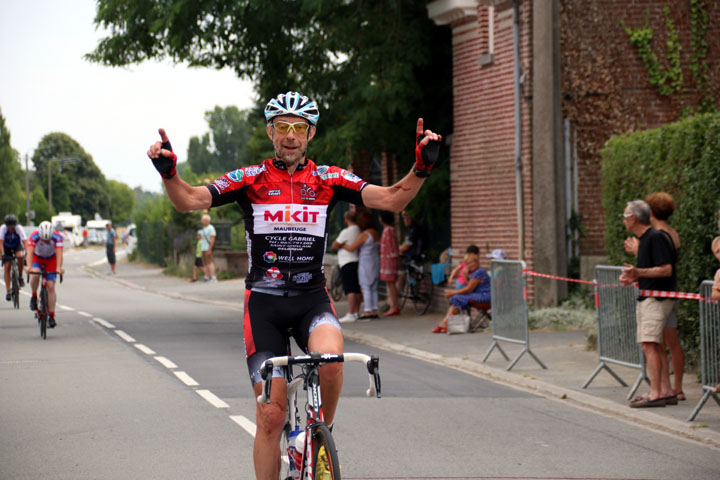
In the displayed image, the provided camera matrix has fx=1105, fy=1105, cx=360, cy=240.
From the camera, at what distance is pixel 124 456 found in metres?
7.82

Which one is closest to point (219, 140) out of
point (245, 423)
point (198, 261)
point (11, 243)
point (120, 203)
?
point (120, 203)

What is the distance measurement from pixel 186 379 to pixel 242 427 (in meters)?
3.16

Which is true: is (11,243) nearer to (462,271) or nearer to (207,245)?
(462,271)

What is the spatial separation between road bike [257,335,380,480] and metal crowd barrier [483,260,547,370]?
25.3ft

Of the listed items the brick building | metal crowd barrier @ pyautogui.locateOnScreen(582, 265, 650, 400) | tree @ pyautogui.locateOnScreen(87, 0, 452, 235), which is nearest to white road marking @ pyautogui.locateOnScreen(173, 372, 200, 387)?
metal crowd barrier @ pyautogui.locateOnScreen(582, 265, 650, 400)

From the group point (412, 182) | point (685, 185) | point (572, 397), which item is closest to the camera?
point (412, 182)

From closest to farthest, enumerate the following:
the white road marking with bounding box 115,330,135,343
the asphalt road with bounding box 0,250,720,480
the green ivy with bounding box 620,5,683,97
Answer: the asphalt road with bounding box 0,250,720,480
the white road marking with bounding box 115,330,135,343
the green ivy with bounding box 620,5,683,97

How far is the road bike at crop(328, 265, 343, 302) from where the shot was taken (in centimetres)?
2545

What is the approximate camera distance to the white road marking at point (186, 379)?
37.9 ft

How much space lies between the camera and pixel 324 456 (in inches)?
187

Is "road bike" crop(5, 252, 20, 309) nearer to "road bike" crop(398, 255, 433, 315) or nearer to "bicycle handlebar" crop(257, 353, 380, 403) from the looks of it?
"road bike" crop(398, 255, 433, 315)

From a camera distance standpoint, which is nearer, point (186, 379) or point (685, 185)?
point (685, 185)

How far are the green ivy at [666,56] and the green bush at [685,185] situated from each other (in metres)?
4.69

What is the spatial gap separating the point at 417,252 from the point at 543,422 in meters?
11.7
